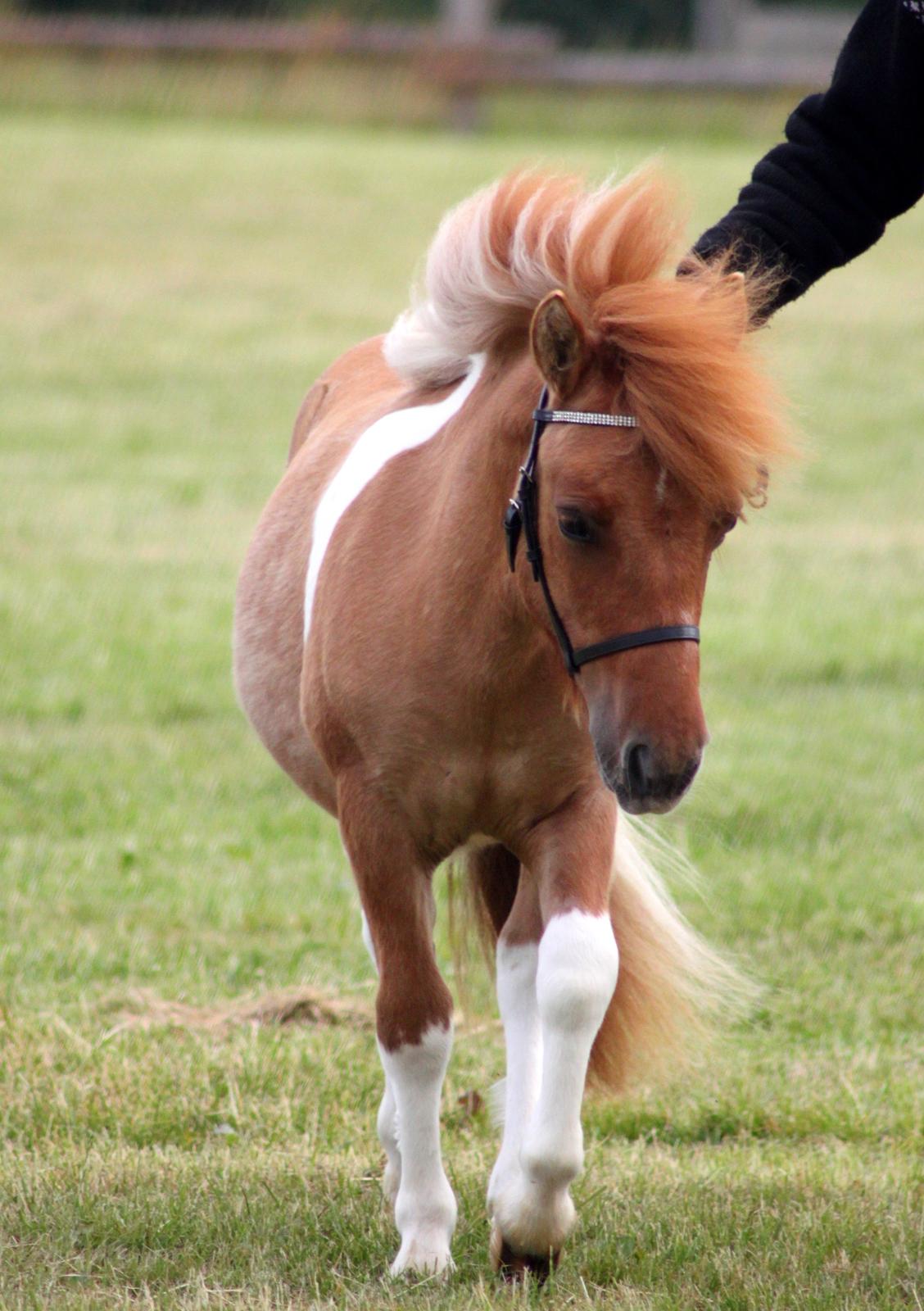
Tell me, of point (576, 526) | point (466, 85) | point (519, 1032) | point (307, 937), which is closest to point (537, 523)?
point (576, 526)

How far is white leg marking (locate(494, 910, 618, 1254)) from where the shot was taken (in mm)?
2832

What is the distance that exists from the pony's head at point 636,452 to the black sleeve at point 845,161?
2.14ft

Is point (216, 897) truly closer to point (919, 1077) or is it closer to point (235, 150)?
point (919, 1077)

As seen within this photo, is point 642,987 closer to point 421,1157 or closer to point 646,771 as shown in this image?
point 421,1157

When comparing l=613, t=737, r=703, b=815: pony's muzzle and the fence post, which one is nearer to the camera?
l=613, t=737, r=703, b=815: pony's muzzle

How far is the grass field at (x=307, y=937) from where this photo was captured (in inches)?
124

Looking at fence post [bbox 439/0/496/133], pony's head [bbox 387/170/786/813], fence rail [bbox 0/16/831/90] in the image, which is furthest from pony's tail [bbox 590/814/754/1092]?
fence post [bbox 439/0/496/133]

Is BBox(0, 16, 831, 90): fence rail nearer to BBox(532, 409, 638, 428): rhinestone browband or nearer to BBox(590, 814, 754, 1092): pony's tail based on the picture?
BBox(590, 814, 754, 1092): pony's tail

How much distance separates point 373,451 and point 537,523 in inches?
28.8

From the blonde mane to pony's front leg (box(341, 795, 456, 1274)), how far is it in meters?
0.83

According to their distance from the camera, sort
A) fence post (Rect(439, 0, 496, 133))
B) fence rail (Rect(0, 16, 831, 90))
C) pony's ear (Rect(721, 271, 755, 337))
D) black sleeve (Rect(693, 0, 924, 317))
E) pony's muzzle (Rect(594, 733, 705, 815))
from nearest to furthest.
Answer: pony's muzzle (Rect(594, 733, 705, 815)), pony's ear (Rect(721, 271, 755, 337)), black sleeve (Rect(693, 0, 924, 317)), fence rail (Rect(0, 16, 831, 90)), fence post (Rect(439, 0, 496, 133))

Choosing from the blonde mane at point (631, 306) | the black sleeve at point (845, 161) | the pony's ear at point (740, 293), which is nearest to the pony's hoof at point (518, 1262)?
the blonde mane at point (631, 306)

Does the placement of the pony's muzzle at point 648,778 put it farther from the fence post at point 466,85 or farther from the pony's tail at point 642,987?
the fence post at point 466,85

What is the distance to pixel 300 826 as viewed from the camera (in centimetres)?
586
